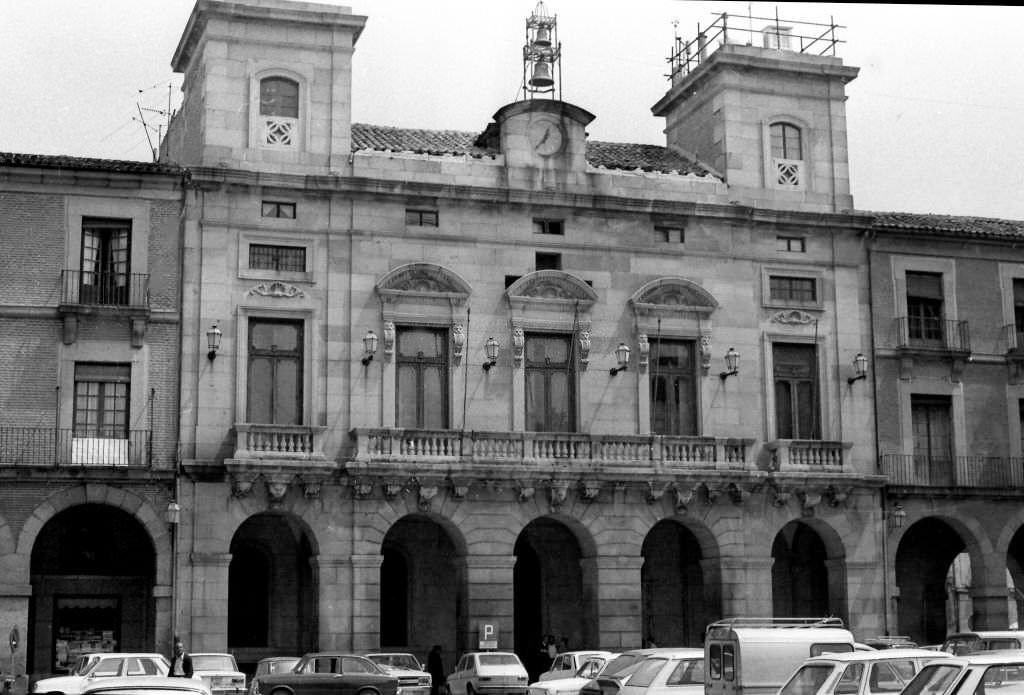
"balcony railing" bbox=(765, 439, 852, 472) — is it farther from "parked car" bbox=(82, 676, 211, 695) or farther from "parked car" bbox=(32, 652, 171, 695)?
"parked car" bbox=(82, 676, 211, 695)

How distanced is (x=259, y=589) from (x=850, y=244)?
1903 centimetres

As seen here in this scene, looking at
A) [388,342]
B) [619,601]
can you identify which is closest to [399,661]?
[619,601]

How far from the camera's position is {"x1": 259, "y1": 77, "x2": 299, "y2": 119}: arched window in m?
37.6

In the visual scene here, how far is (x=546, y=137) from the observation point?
3941 cm

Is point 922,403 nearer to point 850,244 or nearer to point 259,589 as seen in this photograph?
point 850,244

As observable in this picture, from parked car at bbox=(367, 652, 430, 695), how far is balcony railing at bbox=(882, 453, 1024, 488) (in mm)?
14870

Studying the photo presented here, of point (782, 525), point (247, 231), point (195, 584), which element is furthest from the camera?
point (782, 525)

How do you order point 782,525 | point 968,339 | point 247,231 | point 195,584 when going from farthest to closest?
point 968,339
point 782,525
point 247,231
point 195,584

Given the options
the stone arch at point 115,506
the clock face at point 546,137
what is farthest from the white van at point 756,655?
the clock face at point 546,137

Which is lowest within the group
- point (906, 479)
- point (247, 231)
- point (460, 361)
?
point (906, 479)

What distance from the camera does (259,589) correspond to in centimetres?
3834

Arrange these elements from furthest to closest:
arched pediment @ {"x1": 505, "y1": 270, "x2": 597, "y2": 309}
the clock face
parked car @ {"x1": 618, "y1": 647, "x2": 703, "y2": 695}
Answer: the clock face < arched pediment @ {"x1": 505, "y1": 270, "x2": 597, "y2": 309} < parked car @ {"x1": 618, "y1": 647, "x2": 703, "y2": 695}

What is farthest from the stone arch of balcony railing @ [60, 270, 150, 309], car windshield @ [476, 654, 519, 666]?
car windshield @ [476, 654, 519, 666]

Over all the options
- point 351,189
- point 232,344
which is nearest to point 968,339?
point 351,189
